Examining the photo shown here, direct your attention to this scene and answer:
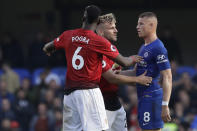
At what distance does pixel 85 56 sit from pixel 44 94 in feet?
22.0

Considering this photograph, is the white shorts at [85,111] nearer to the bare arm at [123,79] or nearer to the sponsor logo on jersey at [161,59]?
the bare arm at [123,79]

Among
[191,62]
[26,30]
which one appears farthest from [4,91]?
[191,62]

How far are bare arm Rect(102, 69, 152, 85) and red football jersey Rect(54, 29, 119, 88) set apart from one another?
211 millimetres

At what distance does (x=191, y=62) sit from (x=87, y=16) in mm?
9794

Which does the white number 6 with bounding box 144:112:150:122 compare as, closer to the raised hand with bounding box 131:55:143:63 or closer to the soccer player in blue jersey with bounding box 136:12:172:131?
the soccer player in blue jersey with bounding box 136:12:172:131

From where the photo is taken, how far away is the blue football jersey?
764cm

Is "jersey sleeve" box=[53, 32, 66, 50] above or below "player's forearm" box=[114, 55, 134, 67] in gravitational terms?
above

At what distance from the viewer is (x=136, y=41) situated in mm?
17062

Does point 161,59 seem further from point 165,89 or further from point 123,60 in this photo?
point 123,60

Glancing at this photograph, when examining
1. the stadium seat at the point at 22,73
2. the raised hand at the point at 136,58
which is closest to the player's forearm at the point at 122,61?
the raised hand at the point at 136,58

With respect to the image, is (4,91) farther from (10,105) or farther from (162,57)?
(162,57)

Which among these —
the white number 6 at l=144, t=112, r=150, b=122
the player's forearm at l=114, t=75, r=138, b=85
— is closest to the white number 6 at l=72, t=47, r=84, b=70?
the player's forearm at l=114, t=75, r=138, b=85

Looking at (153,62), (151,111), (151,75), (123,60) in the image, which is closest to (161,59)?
(153,62)

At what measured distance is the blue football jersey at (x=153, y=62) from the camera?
764 centimetres
